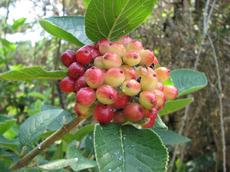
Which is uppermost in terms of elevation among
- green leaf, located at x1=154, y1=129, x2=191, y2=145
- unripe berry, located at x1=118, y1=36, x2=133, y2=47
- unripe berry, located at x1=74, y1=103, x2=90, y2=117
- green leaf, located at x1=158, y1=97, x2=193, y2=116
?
unripe berry, located at x1=118, y1=36, x2=133, y2=47

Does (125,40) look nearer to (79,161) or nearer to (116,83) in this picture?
(116,83)

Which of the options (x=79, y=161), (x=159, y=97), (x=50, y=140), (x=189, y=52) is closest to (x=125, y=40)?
(x=159, y=97)

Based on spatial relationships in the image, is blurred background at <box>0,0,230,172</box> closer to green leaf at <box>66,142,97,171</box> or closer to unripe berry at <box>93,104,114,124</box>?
green leaf at <box>66,142,97,171</box>

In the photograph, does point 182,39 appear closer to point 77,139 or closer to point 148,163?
point 77,139

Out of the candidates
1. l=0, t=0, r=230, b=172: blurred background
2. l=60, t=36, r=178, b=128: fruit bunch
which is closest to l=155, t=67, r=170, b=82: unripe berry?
l=60, t=36, r=178, b=128: fruit bunch

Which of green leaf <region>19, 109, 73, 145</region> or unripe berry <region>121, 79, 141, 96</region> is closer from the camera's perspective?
unripe berry <region>121, 79, 141, 96</region>

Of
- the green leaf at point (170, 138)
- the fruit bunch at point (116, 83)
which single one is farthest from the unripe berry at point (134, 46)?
the green leaf at point (170, 138)
